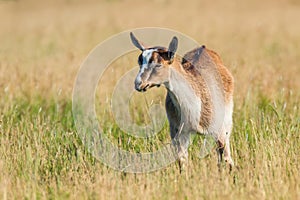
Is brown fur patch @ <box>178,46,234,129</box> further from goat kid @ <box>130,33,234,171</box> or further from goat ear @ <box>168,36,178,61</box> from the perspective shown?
goat ear @ <box>168,36,178,61</box>

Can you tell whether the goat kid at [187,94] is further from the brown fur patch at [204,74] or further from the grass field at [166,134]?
the grass field at [166,134]

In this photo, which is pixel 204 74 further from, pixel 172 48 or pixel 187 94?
pixel 172 48

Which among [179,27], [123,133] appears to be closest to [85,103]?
[123,133]

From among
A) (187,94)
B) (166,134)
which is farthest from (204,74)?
(166,134)

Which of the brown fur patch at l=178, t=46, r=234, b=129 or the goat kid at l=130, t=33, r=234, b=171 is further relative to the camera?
the brown fur patch at l=178, t=46, r=234, b=129

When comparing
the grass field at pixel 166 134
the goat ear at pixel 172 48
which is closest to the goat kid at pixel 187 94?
the goat ear at pixel 172 48

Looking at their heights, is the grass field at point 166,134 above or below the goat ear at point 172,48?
below

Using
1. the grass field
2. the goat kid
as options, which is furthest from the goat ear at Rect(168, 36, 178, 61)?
the grass field

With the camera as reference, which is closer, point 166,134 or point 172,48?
point 172,48

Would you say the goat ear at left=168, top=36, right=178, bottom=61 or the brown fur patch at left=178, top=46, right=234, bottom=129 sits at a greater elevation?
the goat ear at left=168, top=36, right=178, bottom=61

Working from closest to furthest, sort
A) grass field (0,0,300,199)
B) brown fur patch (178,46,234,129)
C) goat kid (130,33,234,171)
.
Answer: grass field (0,0,300,199) → goat kid (130,33,234,171) → brown fur patch (178,46,234,129)

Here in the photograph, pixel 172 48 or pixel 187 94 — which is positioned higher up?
pixel 172 48

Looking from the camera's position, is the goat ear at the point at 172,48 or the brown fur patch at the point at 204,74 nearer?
the goat ear at the point at 172,48

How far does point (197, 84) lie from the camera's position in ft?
23.1
